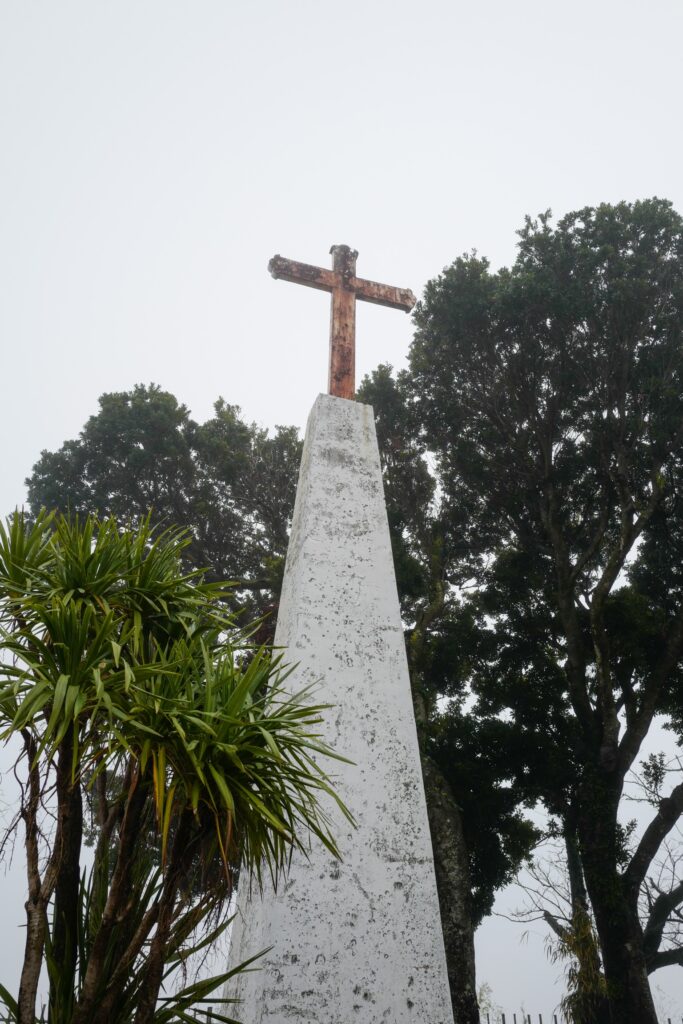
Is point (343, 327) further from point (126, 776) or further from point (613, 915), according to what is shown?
point (613, 915)

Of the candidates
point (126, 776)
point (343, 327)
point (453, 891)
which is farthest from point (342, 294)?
point (453, 891)

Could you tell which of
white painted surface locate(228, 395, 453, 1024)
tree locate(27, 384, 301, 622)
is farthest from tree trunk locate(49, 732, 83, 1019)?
tree locate(27, 384, 301, 622)

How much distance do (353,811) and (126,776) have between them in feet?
5.59

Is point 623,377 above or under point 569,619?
above

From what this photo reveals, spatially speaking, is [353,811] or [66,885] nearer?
[66,885]

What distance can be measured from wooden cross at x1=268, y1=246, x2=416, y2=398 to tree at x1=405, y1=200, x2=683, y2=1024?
608cm

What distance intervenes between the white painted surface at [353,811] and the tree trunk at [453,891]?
4.14m

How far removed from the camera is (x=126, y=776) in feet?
9.56

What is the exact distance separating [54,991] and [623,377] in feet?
37.5

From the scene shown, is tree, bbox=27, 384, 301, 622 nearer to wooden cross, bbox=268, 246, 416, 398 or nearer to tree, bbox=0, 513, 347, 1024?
wooden cross, bbox=268, 246, 416, 398

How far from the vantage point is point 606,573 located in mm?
11312

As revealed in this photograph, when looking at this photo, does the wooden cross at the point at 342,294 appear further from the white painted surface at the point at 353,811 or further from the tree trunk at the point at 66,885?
the tree trunk at the point at 66,885

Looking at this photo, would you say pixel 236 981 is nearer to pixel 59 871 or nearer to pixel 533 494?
pixel 59 871

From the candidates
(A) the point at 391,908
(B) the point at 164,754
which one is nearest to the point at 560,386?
(A) the point at 391,908
